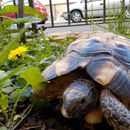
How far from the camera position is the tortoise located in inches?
42.5

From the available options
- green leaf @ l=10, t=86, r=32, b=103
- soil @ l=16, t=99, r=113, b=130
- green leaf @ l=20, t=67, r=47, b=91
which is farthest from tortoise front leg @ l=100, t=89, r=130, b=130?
green leaf @ l=10, t=86, r=32, b=103

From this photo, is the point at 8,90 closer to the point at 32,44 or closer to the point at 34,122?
the point at 34,122

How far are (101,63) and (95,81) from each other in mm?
69

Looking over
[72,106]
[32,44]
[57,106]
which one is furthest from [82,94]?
[32,44]

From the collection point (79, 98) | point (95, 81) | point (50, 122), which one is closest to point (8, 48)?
point (79, 98)

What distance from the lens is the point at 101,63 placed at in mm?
1219

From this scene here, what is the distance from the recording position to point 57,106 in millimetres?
1376

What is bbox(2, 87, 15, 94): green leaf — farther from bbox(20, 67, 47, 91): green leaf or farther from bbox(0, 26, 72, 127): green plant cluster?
bbox(20, 67, 47, 91): green leaf

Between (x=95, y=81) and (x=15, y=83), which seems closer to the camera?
(x=95, y=81)

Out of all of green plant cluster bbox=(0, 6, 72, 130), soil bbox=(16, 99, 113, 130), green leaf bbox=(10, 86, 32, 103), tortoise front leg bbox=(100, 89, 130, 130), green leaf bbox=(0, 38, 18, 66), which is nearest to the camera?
green leaf bbox=(0, 38, 18, 66)

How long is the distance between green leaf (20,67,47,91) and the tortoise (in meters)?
0.04

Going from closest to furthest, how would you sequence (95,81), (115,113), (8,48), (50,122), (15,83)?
(8,48)
(115,113)
(95,81)
(50,122)
(15,83)

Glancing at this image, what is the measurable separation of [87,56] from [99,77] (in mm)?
128

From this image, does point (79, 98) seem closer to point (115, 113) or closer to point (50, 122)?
point (115, 113)
